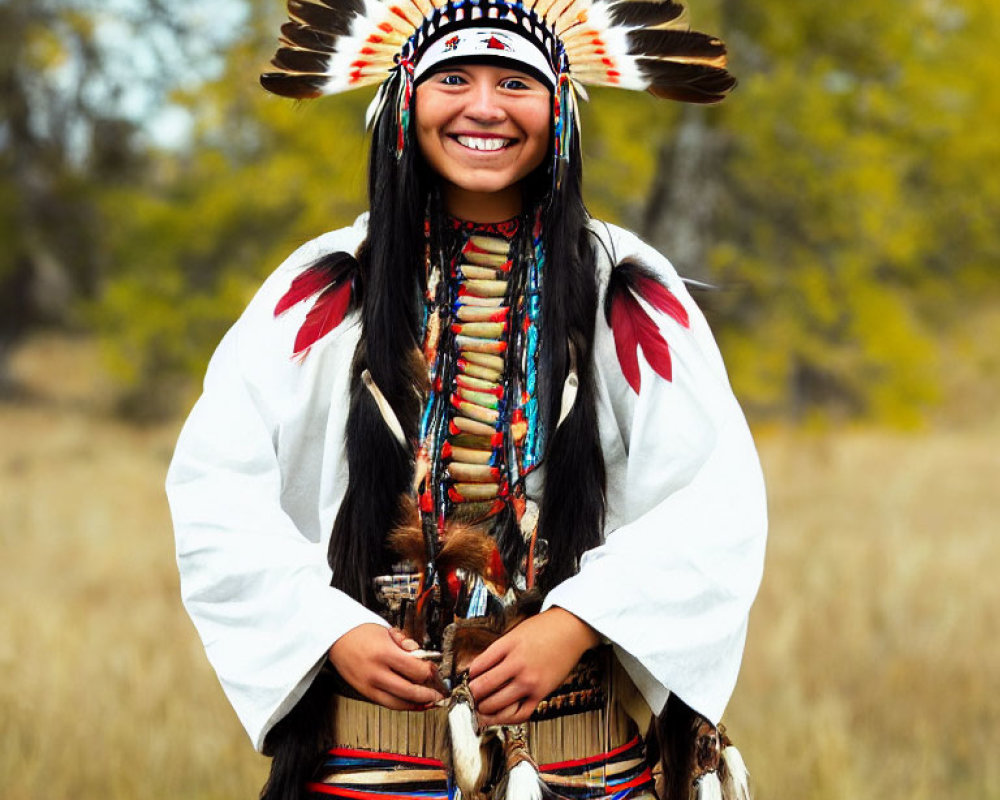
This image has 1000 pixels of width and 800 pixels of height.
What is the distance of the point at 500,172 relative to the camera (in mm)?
2156

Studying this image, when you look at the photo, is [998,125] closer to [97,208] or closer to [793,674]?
[793,674]

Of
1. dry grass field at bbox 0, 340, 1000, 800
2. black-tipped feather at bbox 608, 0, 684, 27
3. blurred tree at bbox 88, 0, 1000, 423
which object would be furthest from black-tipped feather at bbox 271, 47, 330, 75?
blurred tree at bbox 88, 0, 1000, 423

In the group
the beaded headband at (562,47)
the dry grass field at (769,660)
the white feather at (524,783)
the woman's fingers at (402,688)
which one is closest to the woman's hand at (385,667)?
the woman's fingers at (402,688)

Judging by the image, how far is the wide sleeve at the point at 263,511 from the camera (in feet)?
6.37

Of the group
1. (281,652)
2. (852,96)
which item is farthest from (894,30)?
(281,652)

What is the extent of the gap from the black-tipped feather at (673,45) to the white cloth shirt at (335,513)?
0.36 m

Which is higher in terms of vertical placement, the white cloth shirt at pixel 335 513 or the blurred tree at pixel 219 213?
the blurred tree at pixel 219 213

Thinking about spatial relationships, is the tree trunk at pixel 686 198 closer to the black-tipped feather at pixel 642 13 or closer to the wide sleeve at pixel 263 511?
the black-tipped feather at pixel 642 13

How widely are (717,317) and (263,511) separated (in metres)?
5.24

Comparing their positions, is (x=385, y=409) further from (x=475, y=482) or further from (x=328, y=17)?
(x=328, y=17)

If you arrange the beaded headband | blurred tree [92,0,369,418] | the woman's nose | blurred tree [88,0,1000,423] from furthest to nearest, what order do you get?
blurred tree [92,0,369,418], blurred tree [88,0,1000,423], the beaded headband, the woman's nose

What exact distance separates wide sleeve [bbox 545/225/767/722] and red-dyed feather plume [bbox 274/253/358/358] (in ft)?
1.39

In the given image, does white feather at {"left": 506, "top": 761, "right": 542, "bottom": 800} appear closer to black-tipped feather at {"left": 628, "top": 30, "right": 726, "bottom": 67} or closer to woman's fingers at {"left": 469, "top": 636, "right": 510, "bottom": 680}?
woman's fingers at {"left": 469, "top": 636, "right": 510, "bottom": 680}

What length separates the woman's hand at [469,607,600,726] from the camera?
186 centimetres
